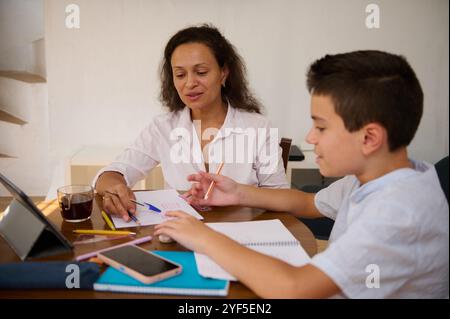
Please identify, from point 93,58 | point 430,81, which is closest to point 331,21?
point 430,81

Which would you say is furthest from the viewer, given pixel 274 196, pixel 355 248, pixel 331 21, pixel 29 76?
pixel 29 76

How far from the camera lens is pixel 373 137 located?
2.65 feet

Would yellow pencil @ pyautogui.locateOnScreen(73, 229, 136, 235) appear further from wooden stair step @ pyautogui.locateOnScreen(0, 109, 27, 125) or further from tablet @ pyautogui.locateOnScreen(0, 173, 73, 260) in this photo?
wooden stair step @ pyautogui.locateOnScreen(0, 109, 27, 125)

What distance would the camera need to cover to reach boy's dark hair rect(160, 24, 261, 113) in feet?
5.60

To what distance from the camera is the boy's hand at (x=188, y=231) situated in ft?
2.70

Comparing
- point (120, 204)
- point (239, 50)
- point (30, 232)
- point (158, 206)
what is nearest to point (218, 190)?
point (158, 206)

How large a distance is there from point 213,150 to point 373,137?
96 cm

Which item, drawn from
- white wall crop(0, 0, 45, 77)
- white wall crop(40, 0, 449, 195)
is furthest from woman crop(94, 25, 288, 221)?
white wall crop(0, 0, 45, 77)

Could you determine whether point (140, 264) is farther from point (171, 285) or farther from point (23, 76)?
point (23, 76)

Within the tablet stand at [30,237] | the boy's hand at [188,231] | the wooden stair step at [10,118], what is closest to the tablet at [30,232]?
the tablet stand at [30,237]

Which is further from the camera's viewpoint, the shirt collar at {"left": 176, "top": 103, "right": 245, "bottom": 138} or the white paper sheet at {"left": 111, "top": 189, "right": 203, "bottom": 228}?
the shirt collar at {"left": 176, "top": 103, "right": 245, "bottom": 138}
